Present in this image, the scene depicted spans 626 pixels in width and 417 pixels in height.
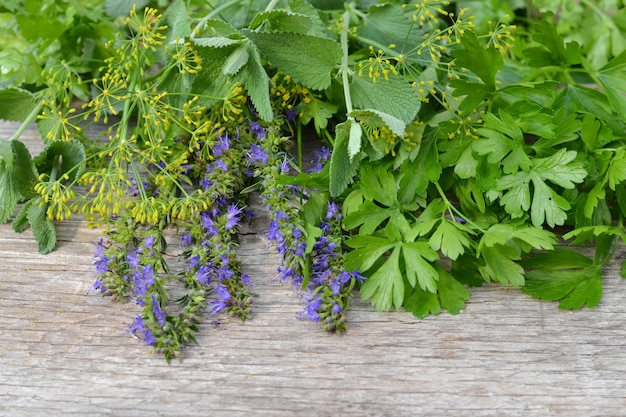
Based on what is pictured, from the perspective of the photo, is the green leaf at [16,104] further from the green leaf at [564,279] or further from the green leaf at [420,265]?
the green leaf at [564,279]

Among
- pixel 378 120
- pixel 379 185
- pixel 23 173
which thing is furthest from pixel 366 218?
pixel 23 173

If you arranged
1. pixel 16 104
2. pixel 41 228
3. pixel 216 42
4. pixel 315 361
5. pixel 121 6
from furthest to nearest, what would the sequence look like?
pixel 121 6, pixel 16 104, pixel 41 228, pixel 216 42, pixel 315 361

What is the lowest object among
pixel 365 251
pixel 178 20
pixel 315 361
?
pixel 315 361

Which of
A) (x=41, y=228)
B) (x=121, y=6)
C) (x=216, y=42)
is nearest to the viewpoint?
(x=216, y=42)

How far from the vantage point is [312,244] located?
127 cm

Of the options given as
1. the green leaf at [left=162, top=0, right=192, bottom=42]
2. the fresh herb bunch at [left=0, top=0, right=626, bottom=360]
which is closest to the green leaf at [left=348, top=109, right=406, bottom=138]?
the fresh herb bunch at [left=0, top=0, right=626, bottom=360]

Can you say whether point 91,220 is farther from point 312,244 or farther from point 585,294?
point 585,294

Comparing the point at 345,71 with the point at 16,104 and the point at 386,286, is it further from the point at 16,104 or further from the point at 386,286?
the point at 16,104

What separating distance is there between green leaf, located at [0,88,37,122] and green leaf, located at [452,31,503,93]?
962 mm

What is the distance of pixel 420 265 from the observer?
4.04ft

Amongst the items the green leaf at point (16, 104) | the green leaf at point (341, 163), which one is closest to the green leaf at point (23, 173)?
the green leaf at point (16, 104)

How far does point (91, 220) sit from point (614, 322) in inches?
42.4

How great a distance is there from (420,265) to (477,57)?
43 cm

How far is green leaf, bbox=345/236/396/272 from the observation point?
1261 millimetres
